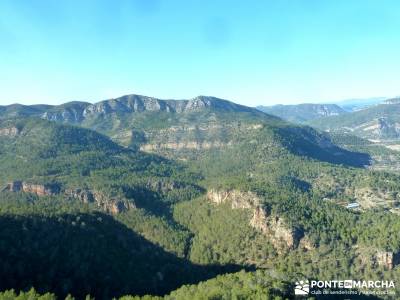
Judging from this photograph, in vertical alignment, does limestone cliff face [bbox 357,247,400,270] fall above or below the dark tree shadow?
below

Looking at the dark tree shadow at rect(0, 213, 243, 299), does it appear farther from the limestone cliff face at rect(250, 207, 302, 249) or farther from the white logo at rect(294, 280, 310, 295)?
the white logo at rect(294, 280, 310, 295)

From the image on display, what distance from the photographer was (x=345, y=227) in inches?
7534

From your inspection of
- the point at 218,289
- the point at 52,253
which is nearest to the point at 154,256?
the point at 52,253

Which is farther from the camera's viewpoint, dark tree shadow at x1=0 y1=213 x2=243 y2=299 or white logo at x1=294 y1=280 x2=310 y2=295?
dark tree shadow at x1=0 y1=213 x2=243 y2=299

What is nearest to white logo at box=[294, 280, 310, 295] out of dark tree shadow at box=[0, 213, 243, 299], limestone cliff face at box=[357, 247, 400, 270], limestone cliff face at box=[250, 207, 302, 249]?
dark tree shadow at box=[0, 213, 243, 299]

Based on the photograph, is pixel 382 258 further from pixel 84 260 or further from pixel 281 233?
pixel 84 260

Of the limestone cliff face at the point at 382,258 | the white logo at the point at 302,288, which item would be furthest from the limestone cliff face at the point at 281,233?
the white logo at the point at 302,288

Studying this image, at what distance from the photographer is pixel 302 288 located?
117 meters

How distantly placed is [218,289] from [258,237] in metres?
87.5

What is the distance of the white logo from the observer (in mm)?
115012

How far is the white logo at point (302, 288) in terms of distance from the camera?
115 metres

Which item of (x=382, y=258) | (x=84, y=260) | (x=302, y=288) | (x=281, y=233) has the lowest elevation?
(x=382, y=258)

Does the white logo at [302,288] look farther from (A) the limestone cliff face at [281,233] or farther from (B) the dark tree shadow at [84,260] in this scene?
(A) the limestone cliff face at [281,233]

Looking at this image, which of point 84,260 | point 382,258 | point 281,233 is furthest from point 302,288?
point 281,233
